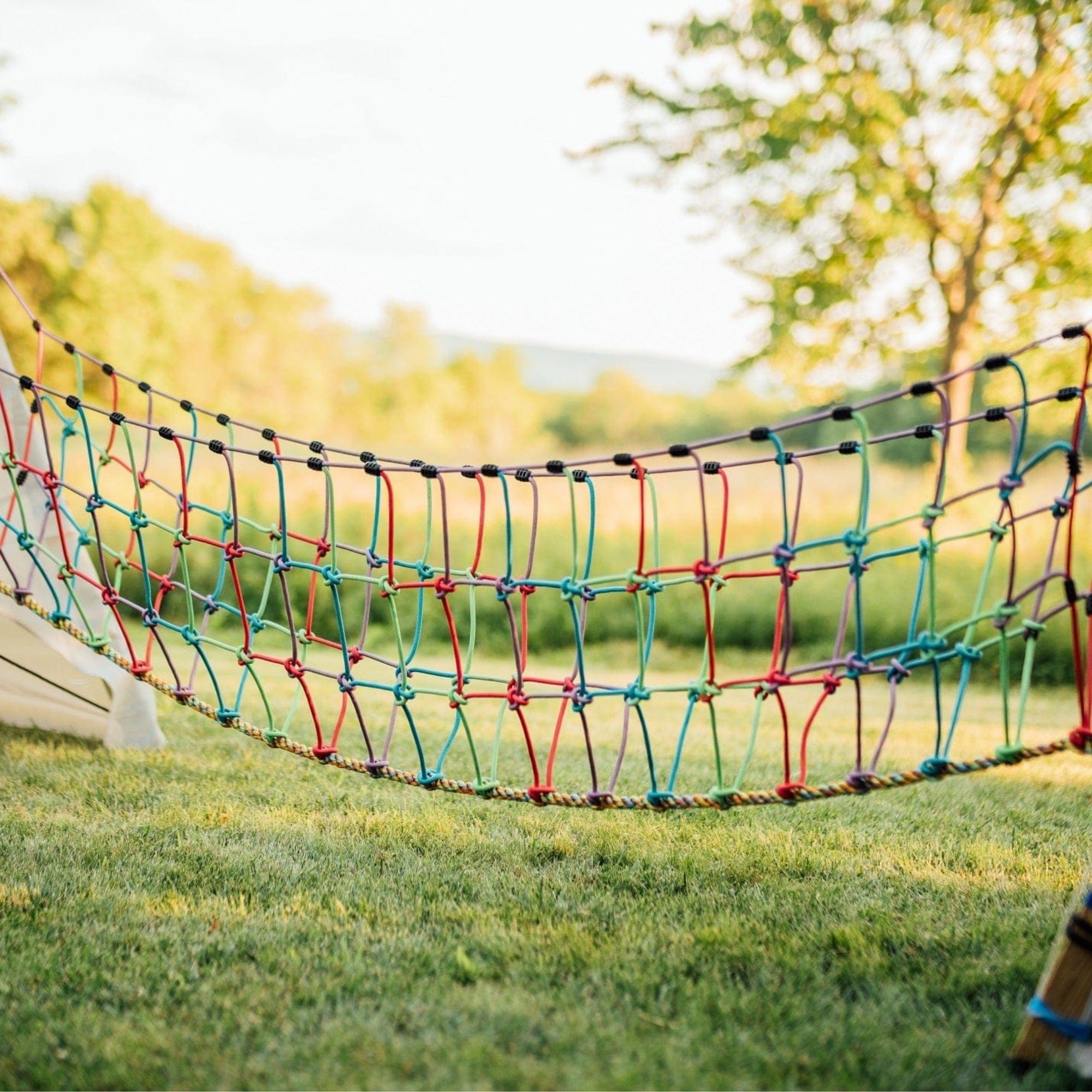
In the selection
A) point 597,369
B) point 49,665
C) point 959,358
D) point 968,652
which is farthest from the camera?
point 597,369

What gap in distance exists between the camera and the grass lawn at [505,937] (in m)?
1.31

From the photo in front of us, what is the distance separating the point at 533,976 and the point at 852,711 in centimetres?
311

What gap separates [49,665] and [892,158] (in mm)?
8253

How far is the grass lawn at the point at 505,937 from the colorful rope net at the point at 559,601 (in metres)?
0.22

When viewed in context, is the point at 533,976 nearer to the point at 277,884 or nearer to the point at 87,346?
the point at 277,884

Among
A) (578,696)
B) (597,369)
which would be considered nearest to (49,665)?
(578,696)

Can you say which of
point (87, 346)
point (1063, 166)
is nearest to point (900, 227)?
point (1063, 166)

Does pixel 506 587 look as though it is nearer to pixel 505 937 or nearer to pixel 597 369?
pixel 505 937

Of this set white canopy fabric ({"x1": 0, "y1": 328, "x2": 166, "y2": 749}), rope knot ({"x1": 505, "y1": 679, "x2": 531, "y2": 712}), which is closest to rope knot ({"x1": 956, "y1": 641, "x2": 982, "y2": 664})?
rope knot ({"x1": 505, "y1": 679, "x2": 531, "y2": 712})

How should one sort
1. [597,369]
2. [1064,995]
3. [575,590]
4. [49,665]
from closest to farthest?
[1064,995] → [575,590] → [49,665] → [597,369]

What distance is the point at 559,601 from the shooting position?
6.30m

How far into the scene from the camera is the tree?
26.4 feet

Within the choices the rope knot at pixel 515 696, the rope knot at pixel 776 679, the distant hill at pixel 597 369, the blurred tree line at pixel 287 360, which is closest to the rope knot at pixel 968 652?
the rope knot at pixel 776 679

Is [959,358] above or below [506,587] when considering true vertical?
above
